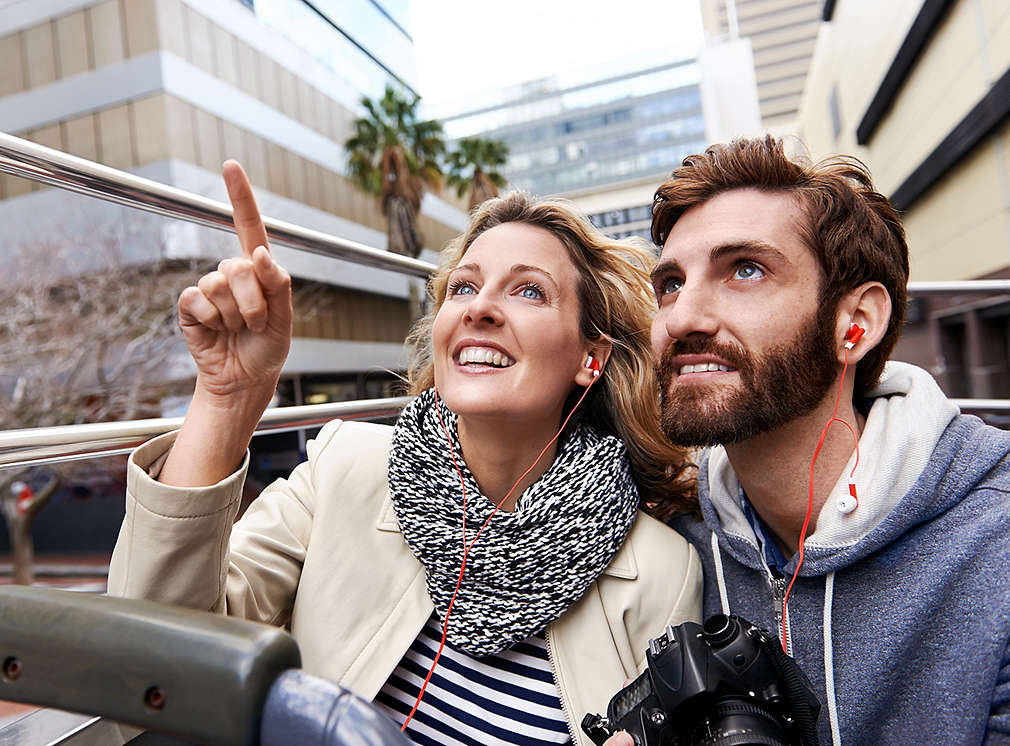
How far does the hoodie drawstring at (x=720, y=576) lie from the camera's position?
1.61m

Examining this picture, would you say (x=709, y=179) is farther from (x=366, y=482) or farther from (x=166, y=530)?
(x=166, y=530)

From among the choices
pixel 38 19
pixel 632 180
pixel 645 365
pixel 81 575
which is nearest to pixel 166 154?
pixel 38 19

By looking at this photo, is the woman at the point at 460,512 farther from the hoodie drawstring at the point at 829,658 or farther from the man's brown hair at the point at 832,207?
the man's brown hair at the point at 832,207

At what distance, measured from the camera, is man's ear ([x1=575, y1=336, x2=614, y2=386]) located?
6.32ft

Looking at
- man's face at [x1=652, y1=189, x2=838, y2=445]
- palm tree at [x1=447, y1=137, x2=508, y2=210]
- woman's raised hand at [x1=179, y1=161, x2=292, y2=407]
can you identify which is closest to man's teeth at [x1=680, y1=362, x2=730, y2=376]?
man's face at [x1=652, y1=189, x2=838, y2=445]

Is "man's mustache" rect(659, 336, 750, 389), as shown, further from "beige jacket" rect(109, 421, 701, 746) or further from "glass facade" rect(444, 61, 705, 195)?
"glass facade" rect(444, 61, 705, 195)

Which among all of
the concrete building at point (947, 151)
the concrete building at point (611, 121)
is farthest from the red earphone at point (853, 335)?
the concrete building at point (611, 121)

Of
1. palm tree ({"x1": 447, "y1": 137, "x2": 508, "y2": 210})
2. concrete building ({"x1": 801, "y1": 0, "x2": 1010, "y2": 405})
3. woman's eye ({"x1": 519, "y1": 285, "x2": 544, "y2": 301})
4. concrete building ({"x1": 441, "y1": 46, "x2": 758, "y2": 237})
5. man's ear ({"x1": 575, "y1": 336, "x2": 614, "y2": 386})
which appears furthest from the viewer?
concrete building ({"x1": 441, "y1": 46, "x2": 758, "y2": 237})

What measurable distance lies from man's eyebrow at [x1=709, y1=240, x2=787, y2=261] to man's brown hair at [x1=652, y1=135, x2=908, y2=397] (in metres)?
0.08

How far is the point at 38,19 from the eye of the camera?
18266mm

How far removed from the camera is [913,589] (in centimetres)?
132

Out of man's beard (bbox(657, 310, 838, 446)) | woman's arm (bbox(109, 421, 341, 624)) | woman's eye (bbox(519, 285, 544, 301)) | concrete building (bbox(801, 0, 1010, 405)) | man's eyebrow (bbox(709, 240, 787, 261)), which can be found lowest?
woman's arm (bbox(109, 421, 341, 624))

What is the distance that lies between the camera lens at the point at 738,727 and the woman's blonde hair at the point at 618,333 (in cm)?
87

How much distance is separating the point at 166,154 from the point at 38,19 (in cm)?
486
